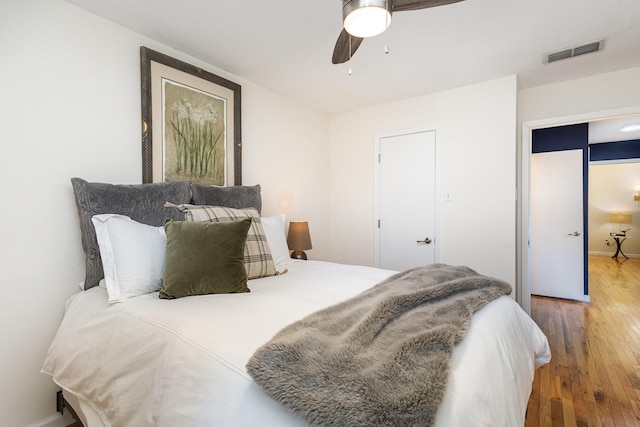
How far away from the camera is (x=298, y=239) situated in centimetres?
307

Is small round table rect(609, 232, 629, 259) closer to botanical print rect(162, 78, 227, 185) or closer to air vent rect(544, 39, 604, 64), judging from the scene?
air vent rect(544, 39, 604, 64)

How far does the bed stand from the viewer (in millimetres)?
815

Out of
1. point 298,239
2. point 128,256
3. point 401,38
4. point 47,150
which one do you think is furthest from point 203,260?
point 401,38

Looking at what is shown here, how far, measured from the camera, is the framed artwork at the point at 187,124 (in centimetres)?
214

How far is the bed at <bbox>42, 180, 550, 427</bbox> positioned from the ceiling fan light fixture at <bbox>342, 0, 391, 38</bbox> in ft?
4.39

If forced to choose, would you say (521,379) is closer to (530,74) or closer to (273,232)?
(273,232)

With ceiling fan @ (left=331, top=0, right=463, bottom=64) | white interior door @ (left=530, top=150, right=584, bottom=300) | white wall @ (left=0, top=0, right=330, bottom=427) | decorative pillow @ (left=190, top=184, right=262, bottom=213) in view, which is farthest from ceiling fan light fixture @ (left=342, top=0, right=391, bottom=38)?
white interior door @ (left=530, top=150, right=584, bottom=300)

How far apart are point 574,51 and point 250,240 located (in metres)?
2.94

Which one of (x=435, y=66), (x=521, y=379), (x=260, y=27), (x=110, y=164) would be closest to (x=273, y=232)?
(x=110, y=164)

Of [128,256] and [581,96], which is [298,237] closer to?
[128,256]

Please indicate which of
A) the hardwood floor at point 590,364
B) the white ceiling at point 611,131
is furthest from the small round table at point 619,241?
the hardwood floor at point 590,364

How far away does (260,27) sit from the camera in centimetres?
207

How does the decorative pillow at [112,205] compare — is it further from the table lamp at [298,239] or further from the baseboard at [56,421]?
the table lamp at [298,239]

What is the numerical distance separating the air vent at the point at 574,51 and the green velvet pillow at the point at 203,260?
9.44ft
